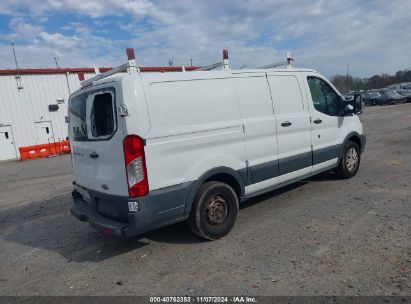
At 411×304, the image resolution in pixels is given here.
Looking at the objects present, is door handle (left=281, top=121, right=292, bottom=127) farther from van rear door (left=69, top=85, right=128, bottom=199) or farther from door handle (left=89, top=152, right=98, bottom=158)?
door handle (left=89, top=152, right=98, bottom=158)

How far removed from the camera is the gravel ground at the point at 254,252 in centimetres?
361

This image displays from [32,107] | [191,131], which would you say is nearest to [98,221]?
[191,131]

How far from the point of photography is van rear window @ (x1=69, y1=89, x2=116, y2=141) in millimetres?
4238

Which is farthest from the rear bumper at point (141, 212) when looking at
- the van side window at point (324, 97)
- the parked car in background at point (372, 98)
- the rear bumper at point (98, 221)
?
the parked car in background at point (372, 98)

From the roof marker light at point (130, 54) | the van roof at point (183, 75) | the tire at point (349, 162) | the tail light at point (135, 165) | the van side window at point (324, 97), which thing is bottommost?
the tire at point (349, 162)

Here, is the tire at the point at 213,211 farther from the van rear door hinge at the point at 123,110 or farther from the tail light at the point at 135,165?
the van rear door hinge at the point at 123,110

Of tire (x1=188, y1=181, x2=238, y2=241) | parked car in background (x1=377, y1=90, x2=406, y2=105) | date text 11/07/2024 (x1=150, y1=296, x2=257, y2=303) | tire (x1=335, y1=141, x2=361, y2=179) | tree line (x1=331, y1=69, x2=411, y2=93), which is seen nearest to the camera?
date text 11/07/2024 (x1=150, y1=296, x2=257, y2=303)

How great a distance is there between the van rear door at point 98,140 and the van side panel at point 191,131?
0.38 metres

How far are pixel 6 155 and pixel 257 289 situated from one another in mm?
24133

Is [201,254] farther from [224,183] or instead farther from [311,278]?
[311,278]

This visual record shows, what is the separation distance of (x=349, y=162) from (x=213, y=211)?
3.74 metres

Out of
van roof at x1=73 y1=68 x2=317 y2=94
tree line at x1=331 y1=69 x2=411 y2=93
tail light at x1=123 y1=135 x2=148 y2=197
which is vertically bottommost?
tail light at x1=123 y1=135 x2=148 y2=197

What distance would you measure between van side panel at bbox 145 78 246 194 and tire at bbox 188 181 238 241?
273 millimetres

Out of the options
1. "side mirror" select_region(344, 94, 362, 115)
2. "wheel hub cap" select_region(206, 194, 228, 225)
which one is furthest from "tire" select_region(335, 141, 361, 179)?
"wheel hub cap" select_region(206, 194, 228, 225)
